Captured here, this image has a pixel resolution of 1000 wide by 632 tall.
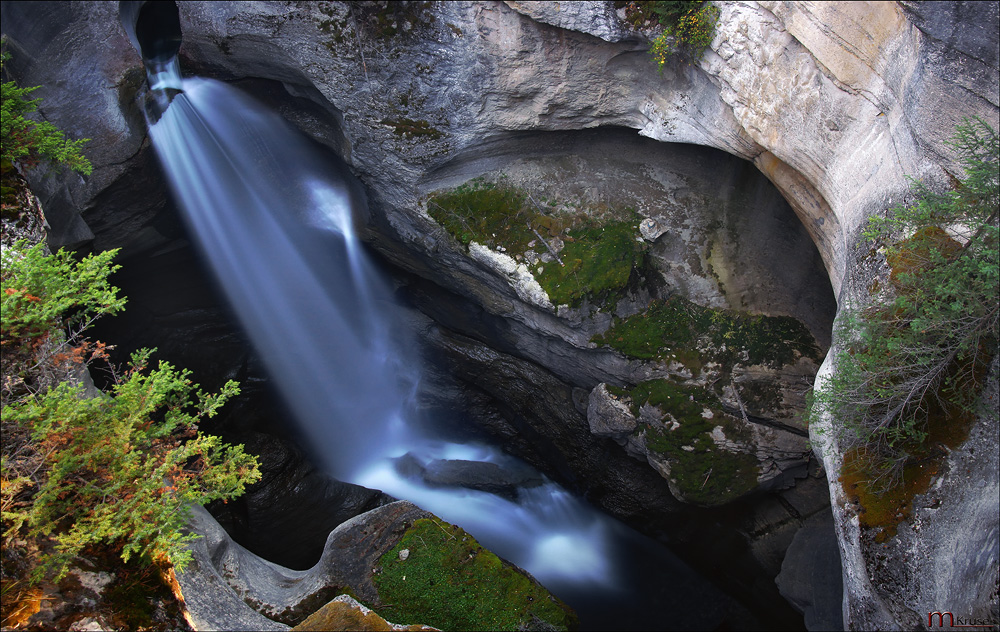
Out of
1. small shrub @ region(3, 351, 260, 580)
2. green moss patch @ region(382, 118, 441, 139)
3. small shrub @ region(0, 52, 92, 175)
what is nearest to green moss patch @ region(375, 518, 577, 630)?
small shrub @ region(3, 351, 260, 580)

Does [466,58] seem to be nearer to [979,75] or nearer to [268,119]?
[268,119]

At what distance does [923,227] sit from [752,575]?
883cm

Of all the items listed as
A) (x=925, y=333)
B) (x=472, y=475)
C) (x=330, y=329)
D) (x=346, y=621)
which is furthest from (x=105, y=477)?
(x=330, y=329)

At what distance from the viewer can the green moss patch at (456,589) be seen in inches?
330

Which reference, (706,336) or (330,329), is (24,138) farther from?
(706,336)

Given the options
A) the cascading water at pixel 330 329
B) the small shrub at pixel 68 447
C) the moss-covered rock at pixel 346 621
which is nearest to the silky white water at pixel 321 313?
the cascading water at pixel 330 329

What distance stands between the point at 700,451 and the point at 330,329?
10.0 metres

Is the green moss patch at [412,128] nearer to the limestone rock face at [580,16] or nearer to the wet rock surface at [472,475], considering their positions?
the limestone rock face at [580,16]

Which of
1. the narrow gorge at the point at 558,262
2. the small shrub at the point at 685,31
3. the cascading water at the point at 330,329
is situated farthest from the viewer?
the cascading water at the point at 330,329

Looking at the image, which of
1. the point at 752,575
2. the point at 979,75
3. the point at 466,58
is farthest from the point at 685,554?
the point at 466,58

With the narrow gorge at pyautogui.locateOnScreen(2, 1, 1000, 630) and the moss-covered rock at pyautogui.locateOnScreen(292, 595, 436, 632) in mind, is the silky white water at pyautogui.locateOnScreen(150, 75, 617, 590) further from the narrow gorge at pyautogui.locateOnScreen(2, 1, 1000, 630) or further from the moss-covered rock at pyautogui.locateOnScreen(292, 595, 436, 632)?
the moss-covered rock at pyautogui.locateOnScreen(292, 595, 436, 632)

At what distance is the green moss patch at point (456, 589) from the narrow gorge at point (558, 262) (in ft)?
0.58

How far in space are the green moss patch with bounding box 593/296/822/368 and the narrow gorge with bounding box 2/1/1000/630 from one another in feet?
0.19

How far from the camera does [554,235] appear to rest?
39.2 ft
